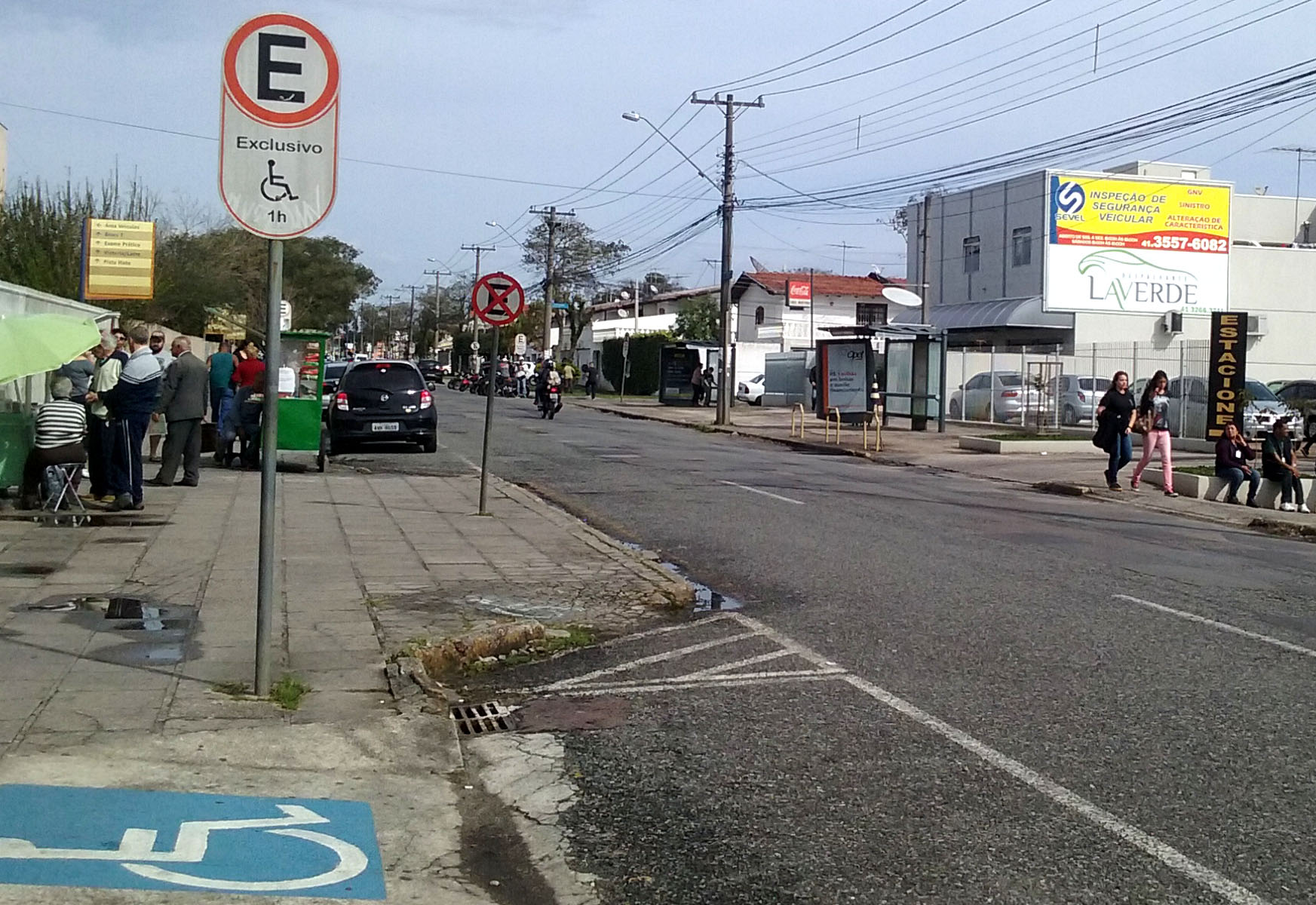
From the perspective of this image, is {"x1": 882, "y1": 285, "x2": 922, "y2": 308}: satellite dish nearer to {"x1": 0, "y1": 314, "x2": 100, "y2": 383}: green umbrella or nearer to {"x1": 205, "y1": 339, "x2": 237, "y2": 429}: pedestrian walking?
{"x1": 205, "y1": 339, "x2": 237, "y2": 429}: pedestrian walking

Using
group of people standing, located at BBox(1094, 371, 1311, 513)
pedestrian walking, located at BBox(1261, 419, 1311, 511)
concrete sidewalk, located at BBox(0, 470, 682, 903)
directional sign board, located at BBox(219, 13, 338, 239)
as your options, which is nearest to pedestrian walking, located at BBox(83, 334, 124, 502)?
concrete sidewalk, located at BBox(0, 470, 682, 903)

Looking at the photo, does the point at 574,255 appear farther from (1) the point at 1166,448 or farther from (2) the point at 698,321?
(1) the point at 1166,448

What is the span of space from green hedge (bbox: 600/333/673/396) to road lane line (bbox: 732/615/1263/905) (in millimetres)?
57216

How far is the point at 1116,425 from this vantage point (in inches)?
794

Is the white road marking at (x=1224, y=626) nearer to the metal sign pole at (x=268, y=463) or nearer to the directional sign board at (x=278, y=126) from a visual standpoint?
the metal sign pole at (x=268, y=463)

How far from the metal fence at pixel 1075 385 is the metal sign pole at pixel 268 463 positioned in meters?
25.9

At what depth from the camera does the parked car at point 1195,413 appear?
29422 millimetres

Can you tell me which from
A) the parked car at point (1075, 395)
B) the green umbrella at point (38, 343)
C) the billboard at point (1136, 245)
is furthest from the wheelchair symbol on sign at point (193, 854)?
the billboard at point (1136, 245)

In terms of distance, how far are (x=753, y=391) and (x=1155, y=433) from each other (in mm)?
36862

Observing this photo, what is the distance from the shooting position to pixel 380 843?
16.4ft

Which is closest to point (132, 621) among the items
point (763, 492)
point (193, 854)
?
point (193, 854)

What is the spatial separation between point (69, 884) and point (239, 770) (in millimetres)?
1307

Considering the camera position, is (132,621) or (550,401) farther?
(550,401)

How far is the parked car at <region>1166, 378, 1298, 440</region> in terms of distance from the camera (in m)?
29.4
